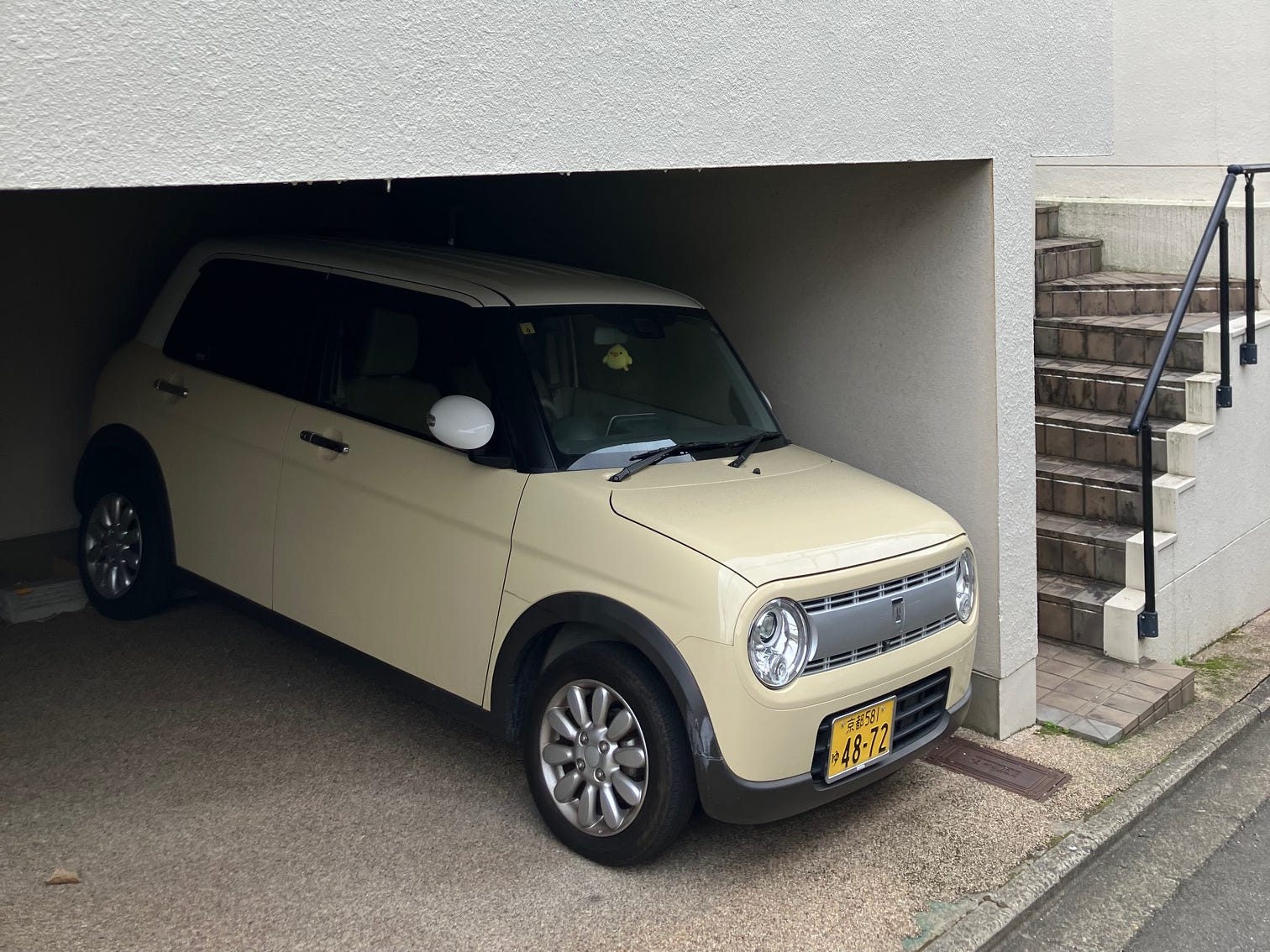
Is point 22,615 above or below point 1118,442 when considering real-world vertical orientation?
below

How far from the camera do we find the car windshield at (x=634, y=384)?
4398 mm

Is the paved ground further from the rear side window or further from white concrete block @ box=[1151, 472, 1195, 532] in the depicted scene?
the rear side window

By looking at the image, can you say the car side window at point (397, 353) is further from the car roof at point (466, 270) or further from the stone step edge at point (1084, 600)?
the stone step edge at point (1084, 600)

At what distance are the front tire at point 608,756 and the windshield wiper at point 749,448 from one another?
95 centimetres

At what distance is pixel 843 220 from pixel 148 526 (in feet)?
11.5

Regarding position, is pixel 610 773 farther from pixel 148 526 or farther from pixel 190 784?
pixel 148 526

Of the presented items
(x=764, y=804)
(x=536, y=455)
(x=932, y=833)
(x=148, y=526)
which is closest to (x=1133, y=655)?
(x=932, y=833)

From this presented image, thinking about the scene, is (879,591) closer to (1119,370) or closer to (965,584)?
(965,584)

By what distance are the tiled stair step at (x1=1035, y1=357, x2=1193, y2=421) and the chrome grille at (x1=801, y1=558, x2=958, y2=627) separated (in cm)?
293

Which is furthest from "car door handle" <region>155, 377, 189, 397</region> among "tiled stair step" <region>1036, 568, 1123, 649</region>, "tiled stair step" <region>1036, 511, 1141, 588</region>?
"tiled stair step" <region>1036, 511, 1141, 588</region>

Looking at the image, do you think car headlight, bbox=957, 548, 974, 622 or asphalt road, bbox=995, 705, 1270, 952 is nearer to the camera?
asphalt road, bbox=995, 705, 1270, 952

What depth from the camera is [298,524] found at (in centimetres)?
482

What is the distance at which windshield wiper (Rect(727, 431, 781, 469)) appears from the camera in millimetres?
4516

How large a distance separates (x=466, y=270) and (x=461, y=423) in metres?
0.99
